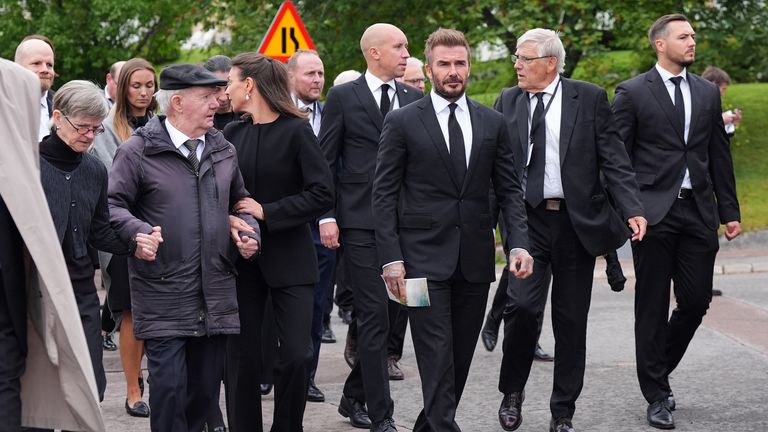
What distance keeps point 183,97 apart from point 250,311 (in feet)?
3.74

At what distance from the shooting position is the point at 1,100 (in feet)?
15.6

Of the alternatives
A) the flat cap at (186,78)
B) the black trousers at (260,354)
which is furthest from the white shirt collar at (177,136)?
the black trousers at (260,354)

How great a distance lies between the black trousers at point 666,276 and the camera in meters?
7.86

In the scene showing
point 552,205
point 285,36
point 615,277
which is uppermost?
point 285,36

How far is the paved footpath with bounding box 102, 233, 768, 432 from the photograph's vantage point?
7781 millimetres

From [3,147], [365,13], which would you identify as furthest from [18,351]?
[365,13]

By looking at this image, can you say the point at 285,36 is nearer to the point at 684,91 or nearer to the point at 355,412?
the point at 684,91

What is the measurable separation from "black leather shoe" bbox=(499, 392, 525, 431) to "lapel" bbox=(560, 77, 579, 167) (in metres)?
1.30

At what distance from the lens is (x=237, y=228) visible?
6.18 m

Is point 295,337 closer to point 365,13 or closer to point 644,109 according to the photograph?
point 644,109

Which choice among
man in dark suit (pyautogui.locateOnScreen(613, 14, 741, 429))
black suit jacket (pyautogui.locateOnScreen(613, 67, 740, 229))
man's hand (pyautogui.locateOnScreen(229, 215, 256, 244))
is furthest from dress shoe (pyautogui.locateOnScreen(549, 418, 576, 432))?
man's hand (pyautogui.locateOnScreen(229, 215, 256, 244))

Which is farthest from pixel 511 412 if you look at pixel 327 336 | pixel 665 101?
pixel 327 336

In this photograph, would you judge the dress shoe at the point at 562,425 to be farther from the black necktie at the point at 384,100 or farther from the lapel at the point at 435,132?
the black necktie at the point at 384,100

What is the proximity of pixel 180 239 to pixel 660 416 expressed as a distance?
304 centimetres
